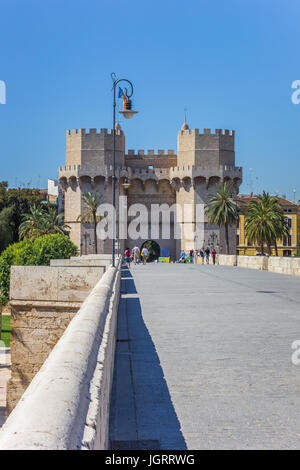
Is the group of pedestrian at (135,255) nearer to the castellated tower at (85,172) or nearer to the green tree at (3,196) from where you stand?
the castellated tower at (85,172)

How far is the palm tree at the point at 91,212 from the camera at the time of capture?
51.7 metres

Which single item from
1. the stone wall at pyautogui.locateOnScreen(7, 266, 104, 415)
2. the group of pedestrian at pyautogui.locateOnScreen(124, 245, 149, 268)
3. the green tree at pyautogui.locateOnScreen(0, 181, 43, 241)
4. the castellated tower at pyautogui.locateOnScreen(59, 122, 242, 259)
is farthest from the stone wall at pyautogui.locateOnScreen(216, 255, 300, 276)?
the green tree at pyautogui.locateOnScreen(0, 181, 43, 241)

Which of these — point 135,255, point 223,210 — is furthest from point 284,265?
point 223,210

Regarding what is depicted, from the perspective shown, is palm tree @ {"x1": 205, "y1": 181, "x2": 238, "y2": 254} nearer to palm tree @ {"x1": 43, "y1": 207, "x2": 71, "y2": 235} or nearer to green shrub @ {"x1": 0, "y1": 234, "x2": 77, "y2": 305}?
palm tree @ {"x1": 43, "y1": 207, "x2": 71, "y2": 235}

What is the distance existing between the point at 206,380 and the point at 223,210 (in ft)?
149

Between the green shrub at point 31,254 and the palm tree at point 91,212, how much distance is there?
1697 cm

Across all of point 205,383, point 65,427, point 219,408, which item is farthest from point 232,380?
point 65,427

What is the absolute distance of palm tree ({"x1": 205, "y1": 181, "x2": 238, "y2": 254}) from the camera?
4981cm

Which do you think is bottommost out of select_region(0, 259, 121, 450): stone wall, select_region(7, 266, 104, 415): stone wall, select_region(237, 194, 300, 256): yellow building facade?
select_region(7, 266, 104, 415): stone wall

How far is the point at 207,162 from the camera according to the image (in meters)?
52.8

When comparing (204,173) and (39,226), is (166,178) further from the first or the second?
(39,226)

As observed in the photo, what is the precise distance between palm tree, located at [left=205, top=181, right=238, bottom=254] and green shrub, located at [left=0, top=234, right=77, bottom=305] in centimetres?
1836

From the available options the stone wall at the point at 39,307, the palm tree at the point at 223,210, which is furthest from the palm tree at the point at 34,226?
the stone wall at the point at 39,307
